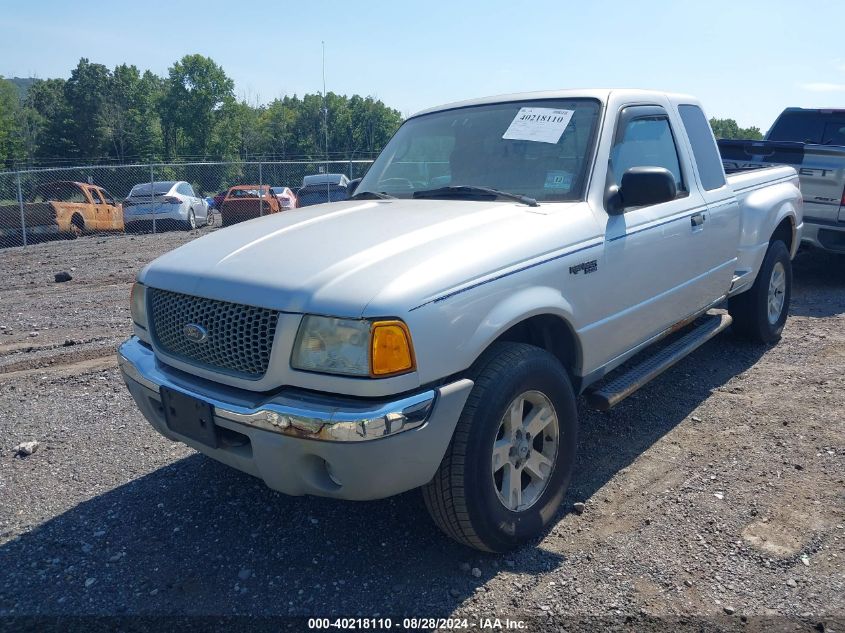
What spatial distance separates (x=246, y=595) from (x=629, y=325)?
7.63ft

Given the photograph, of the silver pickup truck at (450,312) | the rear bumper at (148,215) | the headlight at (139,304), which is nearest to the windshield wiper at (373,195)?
the silver pickup truck at (450,312)

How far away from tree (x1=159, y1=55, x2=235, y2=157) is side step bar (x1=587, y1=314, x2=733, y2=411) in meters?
75.7

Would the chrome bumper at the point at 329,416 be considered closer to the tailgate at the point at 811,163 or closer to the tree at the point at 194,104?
the tailgate at the point at 811,163

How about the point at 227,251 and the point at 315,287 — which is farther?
the point at 227,251

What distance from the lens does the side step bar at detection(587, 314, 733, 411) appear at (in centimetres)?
360

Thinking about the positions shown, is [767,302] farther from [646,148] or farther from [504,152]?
[504,152]

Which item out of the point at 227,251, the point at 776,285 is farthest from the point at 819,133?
the point at 227,251

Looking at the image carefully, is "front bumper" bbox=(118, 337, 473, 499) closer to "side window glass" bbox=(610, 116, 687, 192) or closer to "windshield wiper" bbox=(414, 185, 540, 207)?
"windshield wiper" bbox=(414, 185, 540, 207)

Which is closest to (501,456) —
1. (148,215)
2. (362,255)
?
(362,255)

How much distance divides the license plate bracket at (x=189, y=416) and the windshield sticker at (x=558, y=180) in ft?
6.65

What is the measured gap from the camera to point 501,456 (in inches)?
116

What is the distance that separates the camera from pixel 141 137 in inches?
2628

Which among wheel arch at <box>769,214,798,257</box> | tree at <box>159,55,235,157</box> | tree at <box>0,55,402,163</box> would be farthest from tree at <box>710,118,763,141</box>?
wheel arch at <box>769,214,798,257</box>

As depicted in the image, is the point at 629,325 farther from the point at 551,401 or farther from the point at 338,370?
the point at 338,370
